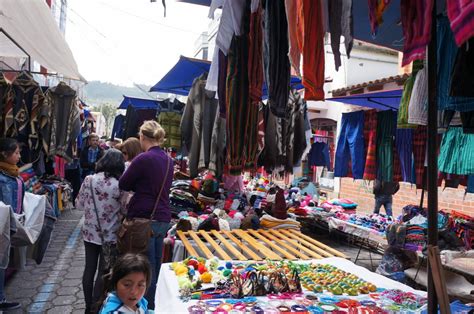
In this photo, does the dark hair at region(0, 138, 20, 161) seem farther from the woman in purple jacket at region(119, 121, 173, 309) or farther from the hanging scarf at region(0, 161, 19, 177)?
the woman in purple jacket at region(119, 121, 173, 309)

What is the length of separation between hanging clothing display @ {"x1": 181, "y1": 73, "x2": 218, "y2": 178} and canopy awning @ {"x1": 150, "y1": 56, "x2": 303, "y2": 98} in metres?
0.96

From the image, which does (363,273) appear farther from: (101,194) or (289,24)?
(101,194)

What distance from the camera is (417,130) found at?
190 inches

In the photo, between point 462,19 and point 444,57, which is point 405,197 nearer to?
point 444,57

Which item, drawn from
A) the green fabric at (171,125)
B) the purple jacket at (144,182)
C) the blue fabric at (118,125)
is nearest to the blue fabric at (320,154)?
the green fabric at (171,125)

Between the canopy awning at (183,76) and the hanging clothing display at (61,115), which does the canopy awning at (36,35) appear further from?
the canopy awning at (183,76)

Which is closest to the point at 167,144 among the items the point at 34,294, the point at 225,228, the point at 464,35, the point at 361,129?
the point at 225,228

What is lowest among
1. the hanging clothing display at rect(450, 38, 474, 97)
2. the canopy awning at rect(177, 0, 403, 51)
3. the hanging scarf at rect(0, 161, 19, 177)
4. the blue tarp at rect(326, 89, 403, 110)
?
the hanging scarf at rect(0, 161, 19, 177)

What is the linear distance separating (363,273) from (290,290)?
779 mm

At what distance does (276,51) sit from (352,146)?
392cm

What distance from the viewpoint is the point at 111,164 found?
3.58 meters

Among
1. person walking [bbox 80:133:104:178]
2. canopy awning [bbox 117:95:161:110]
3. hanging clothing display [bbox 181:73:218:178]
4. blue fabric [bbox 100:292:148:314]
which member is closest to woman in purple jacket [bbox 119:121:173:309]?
hanging clothing display [bbox 181:73:218:178]

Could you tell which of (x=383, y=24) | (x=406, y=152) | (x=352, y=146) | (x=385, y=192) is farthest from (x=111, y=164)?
(x=385, y=192)

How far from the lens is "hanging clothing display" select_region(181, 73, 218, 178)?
3978mm
